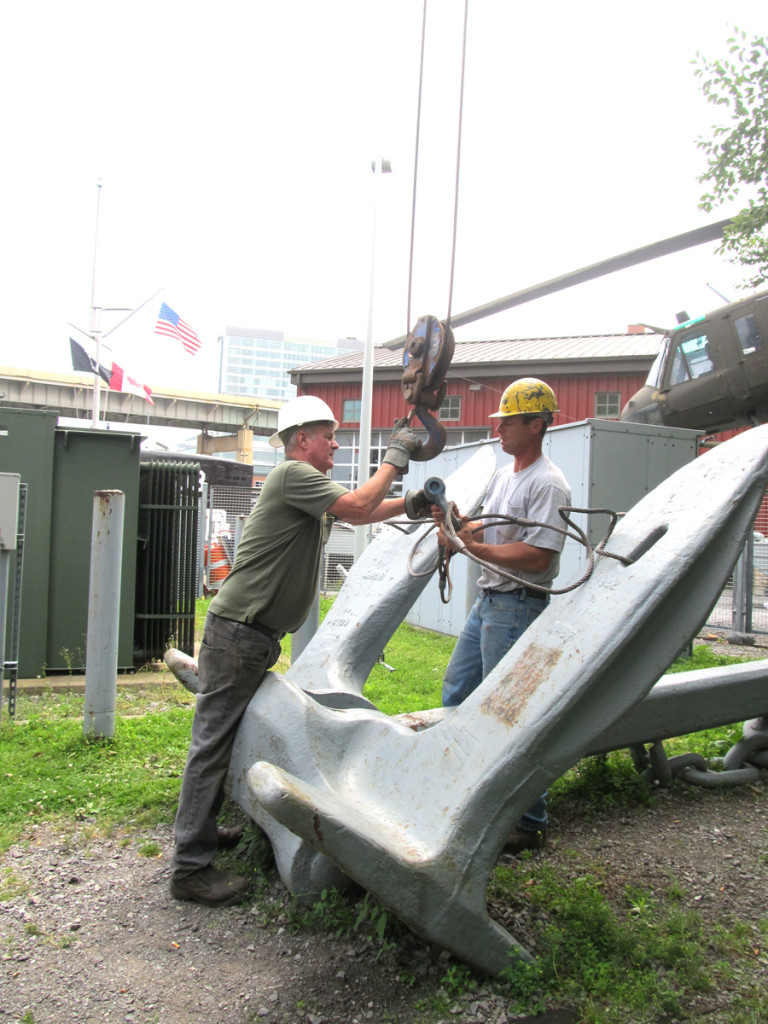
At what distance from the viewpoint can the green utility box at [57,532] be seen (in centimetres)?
621

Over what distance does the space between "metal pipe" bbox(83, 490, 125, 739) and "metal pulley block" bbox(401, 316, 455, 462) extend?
2338mm

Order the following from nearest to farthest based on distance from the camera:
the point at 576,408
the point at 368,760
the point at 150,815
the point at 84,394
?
1. the point at 368,760
2. the point at 150,815
3. the point at 576,408
4. the point at 84,394

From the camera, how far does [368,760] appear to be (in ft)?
9.05

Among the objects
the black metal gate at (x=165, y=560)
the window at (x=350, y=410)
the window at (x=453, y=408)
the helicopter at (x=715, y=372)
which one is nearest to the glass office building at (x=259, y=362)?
the window at (x=350, y=410)

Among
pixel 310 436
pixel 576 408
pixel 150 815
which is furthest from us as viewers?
pixel 576 408

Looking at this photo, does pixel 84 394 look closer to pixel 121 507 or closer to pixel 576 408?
pixel 576 408

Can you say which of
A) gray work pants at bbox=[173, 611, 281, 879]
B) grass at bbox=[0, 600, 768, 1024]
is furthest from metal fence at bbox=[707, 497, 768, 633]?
gray work pants at bbox=[173, 611, 281, 879]

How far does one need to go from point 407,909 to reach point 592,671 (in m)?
0.82

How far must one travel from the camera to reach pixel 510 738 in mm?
2283

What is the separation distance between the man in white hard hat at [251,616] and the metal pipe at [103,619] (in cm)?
172

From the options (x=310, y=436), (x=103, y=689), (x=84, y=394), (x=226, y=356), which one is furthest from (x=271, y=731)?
(x=226, y=356)

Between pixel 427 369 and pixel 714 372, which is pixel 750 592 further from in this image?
pixel 427 369

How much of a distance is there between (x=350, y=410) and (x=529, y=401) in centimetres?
2504

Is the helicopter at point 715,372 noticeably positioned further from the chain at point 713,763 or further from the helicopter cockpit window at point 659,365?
the chain at point 713,763
